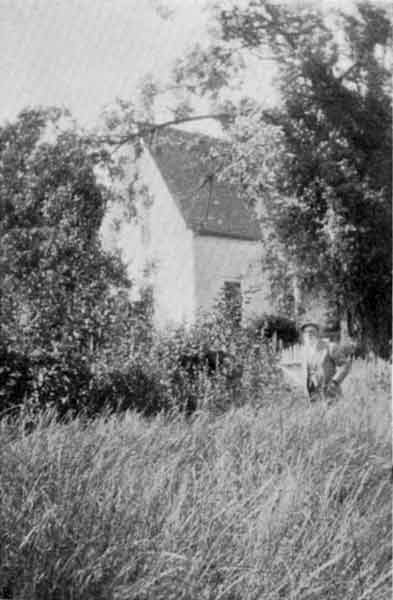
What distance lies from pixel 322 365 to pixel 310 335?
0.31 metres

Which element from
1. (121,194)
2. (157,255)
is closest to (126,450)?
(121,194)

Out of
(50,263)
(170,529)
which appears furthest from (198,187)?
(170,529)

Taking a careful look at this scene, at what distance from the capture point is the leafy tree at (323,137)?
1407 centimetres

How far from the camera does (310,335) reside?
7.00m

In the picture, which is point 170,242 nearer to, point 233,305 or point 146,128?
point 146,128

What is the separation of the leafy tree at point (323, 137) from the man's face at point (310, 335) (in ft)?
23.2

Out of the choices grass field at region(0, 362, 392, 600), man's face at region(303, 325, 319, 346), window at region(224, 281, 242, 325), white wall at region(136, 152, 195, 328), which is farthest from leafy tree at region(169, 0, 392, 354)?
grass field at region(0, 362, 392, 600)

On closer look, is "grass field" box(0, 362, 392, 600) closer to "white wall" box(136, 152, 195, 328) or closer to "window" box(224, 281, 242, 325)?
"window" box(224, 281, 242, 325)

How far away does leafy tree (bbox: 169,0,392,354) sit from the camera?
554 inches

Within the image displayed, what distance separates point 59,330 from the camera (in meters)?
7.61

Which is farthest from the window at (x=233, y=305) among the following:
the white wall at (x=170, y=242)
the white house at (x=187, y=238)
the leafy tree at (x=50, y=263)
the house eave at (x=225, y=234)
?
the house eave at (x=225, y=234)

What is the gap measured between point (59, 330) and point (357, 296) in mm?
9315

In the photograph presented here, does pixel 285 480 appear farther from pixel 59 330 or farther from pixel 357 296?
pixel 357 296

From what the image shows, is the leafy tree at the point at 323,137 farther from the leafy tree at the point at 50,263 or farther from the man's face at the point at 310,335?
the man's face at the point at 310,335
